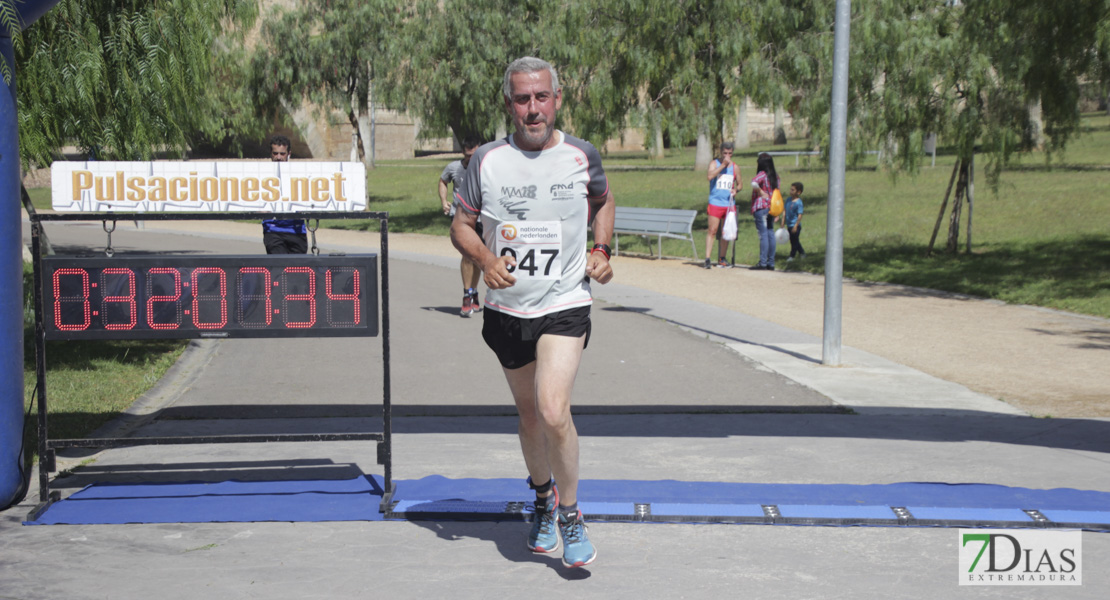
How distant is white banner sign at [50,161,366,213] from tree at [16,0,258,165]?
457 cm

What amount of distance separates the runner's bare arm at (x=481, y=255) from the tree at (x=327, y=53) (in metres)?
24.7

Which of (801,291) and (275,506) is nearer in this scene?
(275,506)

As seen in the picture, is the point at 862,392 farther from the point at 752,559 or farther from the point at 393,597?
the point at 393,597

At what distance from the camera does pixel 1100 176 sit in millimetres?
26250

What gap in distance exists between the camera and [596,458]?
20.3ft

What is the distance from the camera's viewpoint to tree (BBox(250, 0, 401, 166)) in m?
28.9

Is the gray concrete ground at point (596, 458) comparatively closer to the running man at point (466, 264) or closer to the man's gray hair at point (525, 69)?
the running man at point (466, 264)

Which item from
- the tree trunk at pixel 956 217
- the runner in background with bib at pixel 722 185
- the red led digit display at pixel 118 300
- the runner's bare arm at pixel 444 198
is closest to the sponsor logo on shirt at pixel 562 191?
the red led digit display at pixel 118 300

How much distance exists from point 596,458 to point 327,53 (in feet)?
84.8

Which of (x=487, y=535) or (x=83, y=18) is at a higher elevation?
(x=83, y=18)

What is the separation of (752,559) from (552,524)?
890 millimetres

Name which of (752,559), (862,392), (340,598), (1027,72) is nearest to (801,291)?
(1027,72)

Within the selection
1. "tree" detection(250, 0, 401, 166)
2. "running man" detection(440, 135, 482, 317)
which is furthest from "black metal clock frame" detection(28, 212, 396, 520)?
"tree" detection(250, 0, 401, 166)

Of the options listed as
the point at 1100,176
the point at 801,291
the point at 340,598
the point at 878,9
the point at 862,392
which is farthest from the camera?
the point at 1100,176
